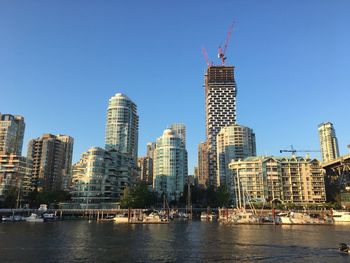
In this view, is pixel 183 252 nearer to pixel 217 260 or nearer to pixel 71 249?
pixel 217 260

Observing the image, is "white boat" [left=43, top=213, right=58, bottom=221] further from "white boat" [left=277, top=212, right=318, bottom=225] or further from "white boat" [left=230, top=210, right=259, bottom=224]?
"white boat" [left=277, top=212, right=318, bottom=225]

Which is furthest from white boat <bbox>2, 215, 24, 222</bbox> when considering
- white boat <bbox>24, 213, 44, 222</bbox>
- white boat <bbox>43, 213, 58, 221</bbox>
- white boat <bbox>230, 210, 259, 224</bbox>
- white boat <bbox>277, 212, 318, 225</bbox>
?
white boat <bbox>277, 212, 318, 225</bbox>

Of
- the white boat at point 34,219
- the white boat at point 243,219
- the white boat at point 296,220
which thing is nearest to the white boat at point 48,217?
the white boat at point 34,219

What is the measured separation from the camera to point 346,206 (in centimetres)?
19550

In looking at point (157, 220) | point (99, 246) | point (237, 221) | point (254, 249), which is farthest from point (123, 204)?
point (254, 249)

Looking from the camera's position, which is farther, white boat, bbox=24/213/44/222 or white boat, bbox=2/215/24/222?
white boat, bbox=24/213/44/222

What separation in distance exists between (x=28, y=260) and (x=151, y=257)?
824 inches

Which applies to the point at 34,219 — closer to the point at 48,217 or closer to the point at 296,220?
the point at 48,217

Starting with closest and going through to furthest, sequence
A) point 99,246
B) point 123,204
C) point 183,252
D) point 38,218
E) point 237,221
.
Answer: point 183,252 → point 99,246 → point 237,221 → point 38,218 → point 123,204

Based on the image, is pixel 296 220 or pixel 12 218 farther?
pixel 12 218

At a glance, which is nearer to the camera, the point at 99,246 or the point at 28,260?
the point at 28,260

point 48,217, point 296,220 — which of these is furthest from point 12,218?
point 296,220

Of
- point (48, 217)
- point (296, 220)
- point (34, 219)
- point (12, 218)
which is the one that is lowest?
point (34, 219)

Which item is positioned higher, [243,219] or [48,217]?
[243,219]
